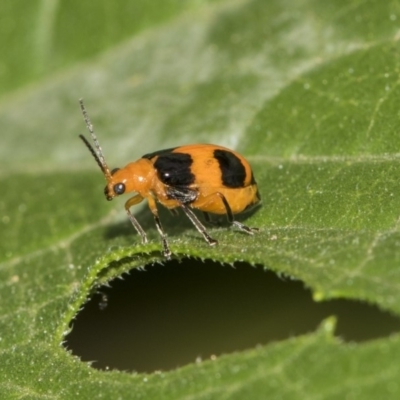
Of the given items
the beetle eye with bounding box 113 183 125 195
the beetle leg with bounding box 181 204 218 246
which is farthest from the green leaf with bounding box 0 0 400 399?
the beetle eye with bounding box 113 183 125 195

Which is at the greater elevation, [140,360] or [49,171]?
[49,171]

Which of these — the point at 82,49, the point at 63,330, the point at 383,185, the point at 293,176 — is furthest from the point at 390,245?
the point at 82,49

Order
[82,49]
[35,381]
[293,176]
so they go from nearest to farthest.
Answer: [35,381]
[293,176]
[82,49]

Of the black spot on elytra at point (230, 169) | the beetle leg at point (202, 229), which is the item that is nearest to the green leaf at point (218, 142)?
the beetle leg at point (202, 229)

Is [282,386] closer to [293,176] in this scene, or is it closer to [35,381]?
[35,381]

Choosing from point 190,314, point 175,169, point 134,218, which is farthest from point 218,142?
point 190,314

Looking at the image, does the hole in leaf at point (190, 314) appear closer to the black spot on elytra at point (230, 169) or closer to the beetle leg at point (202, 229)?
the beetle leg at point (202, 229)
